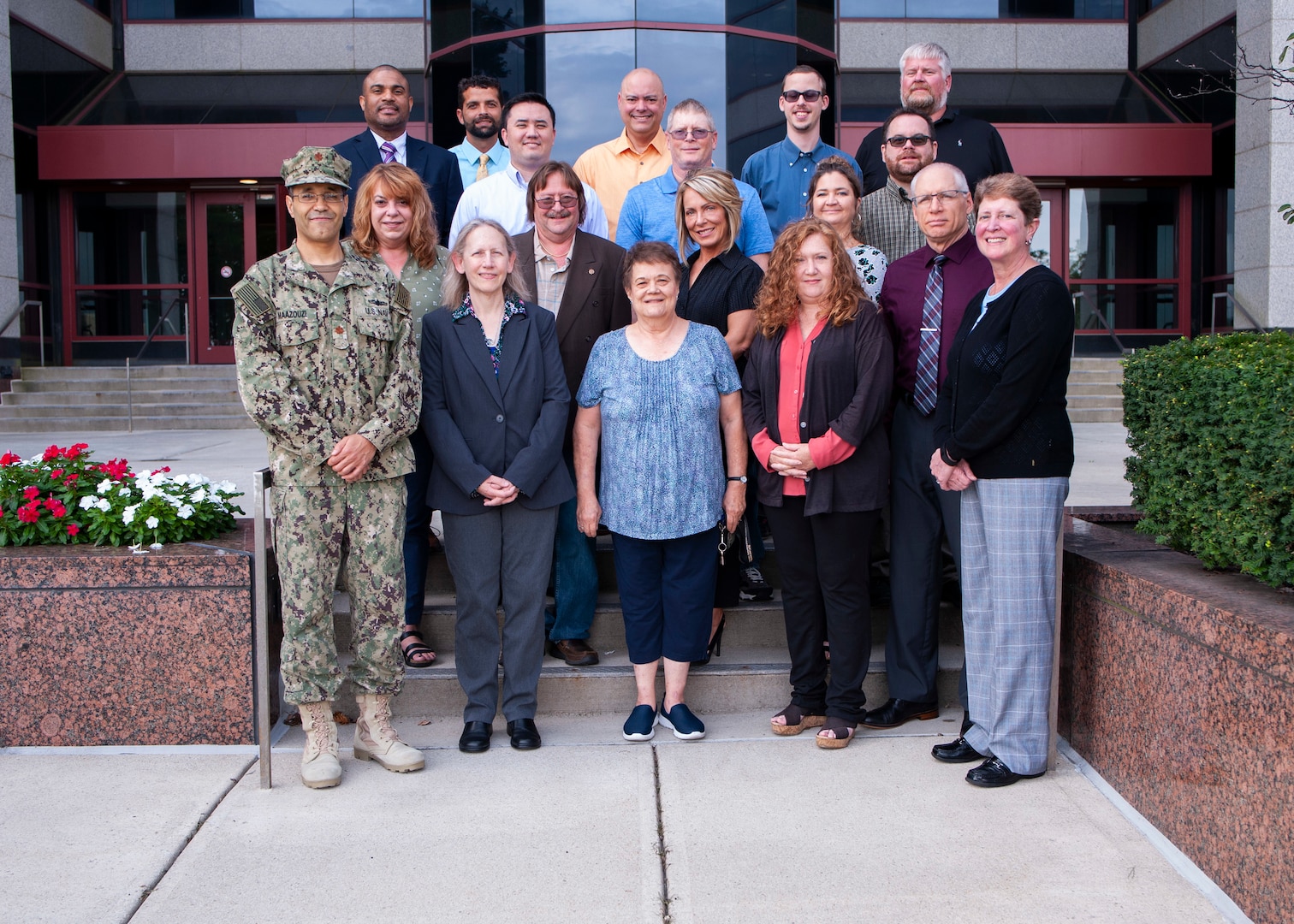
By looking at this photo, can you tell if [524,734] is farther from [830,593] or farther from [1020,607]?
[1020,607]

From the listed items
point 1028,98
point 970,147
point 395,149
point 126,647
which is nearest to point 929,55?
point 970,147

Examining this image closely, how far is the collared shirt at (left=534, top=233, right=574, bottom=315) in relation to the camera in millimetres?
4703

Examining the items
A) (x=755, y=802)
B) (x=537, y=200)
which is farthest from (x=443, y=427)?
(x=755, y=802)

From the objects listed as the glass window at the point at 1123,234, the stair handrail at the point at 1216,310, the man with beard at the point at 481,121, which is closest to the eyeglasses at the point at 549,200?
the man with beard at the point at 481,121

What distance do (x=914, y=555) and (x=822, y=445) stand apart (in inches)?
23.5

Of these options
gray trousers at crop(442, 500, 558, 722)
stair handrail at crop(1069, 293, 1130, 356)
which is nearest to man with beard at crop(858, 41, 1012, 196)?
gray trousers at crop(442, 500, 558, 722)

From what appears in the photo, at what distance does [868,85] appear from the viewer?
16625 millimetres

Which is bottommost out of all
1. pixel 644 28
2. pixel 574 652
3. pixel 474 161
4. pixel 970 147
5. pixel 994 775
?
pixel 994 775

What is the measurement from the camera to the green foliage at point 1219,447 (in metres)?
3.16

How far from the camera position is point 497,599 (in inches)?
168

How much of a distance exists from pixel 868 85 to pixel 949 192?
13.5 m

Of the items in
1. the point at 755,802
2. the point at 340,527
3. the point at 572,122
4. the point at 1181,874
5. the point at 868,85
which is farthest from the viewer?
the point at 868,85

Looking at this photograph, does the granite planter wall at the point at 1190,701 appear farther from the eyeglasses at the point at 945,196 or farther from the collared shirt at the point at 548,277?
the collared shirt at the point at 548,277

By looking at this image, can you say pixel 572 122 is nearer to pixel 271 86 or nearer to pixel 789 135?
pixel 271 86
